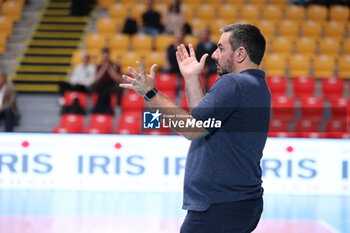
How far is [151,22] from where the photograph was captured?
10.9 m

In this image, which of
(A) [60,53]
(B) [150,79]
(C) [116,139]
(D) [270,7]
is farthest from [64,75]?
(B) [150,79]

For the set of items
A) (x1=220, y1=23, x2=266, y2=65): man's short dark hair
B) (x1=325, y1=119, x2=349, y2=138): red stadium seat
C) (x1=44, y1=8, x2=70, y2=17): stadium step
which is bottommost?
(x1=325, y1=119, x2=349, y2=138): red stadium seat

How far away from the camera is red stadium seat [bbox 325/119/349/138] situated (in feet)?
A: 27.9

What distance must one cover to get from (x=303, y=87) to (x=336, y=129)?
4.70 feet

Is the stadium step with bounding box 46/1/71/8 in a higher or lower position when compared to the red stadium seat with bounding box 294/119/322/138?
higher

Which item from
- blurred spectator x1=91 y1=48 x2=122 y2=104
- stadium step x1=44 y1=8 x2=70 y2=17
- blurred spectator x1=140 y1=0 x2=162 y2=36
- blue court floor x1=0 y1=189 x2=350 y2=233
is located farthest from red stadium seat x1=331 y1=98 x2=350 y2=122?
stadium step x1=44 y1=8 x2=70 y2=17

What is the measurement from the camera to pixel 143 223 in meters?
5.83

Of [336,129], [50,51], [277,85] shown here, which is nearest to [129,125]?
[277,85]

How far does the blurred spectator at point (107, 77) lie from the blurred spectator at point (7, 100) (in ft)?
4.74

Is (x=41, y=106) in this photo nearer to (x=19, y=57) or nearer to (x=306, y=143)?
(x=19, y=57)

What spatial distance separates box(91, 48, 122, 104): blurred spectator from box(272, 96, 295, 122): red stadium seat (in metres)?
2.82

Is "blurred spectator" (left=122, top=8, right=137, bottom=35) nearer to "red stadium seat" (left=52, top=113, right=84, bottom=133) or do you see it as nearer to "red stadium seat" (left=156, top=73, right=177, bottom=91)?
"red stadium seat" (left=156, top=73, right=177, bottom=91)

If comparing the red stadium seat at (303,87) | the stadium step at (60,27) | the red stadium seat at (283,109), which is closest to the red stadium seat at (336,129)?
the red stadium seat at (283,109)

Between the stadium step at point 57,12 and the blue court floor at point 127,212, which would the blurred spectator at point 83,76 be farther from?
the stadium step at point 57,12
